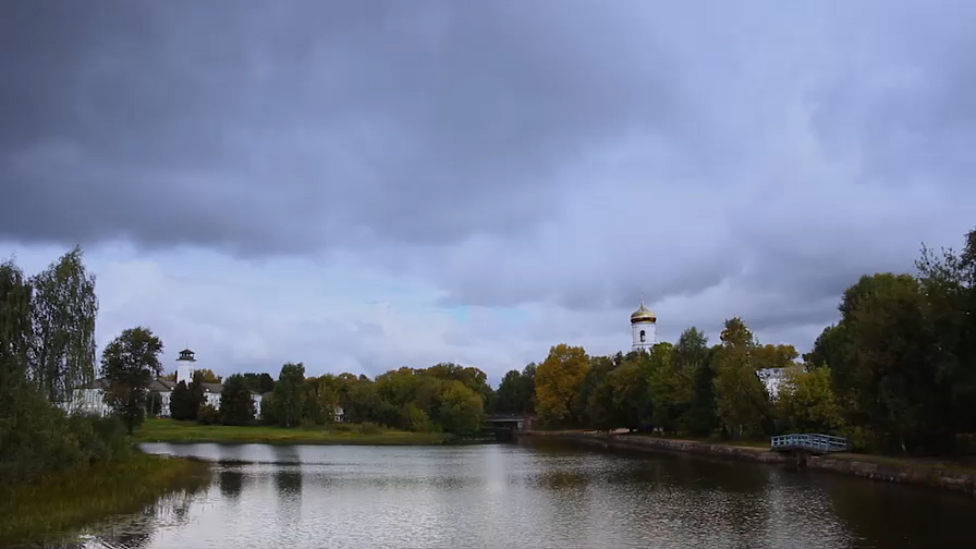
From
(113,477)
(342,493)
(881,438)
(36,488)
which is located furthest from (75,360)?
(881,438)

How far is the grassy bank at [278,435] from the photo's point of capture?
8844cm

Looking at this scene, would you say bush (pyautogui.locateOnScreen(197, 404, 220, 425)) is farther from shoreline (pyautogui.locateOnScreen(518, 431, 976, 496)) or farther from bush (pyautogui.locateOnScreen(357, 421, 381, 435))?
shoreline (pyautogui.locateOnScreen(518, 431, 976, 496))

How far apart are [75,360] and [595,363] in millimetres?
91537

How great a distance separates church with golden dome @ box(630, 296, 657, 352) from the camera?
132m

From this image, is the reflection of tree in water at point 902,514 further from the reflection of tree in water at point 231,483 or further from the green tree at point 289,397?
the green tree at point 289,397

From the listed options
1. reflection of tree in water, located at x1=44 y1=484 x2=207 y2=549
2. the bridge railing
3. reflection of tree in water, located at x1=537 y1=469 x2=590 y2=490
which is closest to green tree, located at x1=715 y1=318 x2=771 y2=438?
the bridge railing

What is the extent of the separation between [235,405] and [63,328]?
8312 centimetres

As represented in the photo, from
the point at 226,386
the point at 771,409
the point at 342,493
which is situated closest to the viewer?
the point at 342,493

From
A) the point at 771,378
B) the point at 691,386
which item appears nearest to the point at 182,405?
the point at 691,386

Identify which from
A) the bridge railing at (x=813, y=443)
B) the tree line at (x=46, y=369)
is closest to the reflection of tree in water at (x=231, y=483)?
the tree line at (x=46, y=369)

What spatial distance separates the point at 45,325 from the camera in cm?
3023

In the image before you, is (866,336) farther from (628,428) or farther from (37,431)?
(628,428)

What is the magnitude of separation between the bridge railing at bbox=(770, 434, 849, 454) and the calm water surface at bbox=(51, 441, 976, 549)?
6.07m

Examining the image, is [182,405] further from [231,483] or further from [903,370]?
[903,370]
